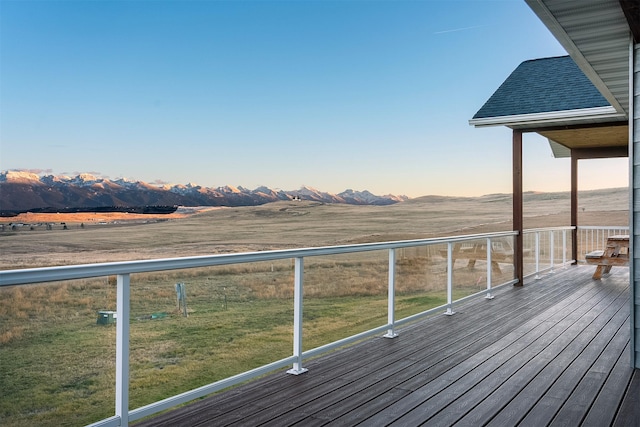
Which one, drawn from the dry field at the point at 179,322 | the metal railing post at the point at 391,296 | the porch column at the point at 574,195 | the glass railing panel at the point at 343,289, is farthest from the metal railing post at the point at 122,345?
the porch column at the point at 574,195

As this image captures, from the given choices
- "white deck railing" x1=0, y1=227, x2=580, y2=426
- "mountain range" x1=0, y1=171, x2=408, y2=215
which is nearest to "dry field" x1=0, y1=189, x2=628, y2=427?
"white deck railing" x1=0, y1=227, x2=580, y2=426

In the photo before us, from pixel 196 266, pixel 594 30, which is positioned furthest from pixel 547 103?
pixel 196 266

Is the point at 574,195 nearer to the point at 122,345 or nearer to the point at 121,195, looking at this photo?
Answer: the point at 122,345

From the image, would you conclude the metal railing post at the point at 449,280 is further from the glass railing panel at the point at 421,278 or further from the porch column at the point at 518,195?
the porch column at the point at 518,195

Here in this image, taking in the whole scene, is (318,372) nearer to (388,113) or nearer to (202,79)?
(202,79)

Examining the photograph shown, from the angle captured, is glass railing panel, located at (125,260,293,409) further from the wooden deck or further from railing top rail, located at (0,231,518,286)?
railing top rail, located at (0,231,518,286)

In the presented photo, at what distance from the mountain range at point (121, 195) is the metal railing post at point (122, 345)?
20.2 metres

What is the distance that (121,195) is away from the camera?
2323 cm

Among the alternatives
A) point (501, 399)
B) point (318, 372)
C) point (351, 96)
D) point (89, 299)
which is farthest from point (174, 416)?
point (351, 96)

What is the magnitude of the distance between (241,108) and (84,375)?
22.9 metres

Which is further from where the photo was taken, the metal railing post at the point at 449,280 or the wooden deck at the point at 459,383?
the metal railing post at the point at 449,280

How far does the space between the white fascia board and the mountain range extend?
17.9 metres

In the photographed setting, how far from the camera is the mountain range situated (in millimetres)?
20422

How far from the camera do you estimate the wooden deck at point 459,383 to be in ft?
10.3
